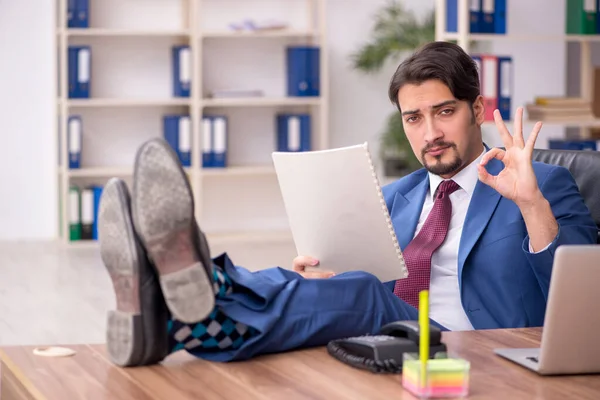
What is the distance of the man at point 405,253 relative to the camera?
1574 mm

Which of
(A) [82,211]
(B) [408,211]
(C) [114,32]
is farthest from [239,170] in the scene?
(B) [408,211]

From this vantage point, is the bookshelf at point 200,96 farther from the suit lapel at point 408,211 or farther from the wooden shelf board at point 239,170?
the suit lapel at point 408,211

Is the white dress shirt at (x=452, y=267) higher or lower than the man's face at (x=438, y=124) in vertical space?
lower

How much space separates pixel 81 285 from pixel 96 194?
1.37 metres

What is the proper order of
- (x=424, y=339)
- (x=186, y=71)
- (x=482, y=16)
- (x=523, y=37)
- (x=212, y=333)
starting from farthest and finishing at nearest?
(x=186, y=71) < (x=523, y=37) < (x=482, y=16) < (x=212, y=333) < (x=424, y=339)

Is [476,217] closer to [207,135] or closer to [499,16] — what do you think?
[499,16]

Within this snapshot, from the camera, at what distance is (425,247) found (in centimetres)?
234

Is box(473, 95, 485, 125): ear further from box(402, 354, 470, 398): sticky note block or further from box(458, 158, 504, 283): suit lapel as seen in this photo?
box(402, 354, 470, 398): sticky note block

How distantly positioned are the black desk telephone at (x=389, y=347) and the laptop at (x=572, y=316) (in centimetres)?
16

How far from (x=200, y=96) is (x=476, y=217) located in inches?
183

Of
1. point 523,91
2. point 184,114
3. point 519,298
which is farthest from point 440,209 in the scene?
point 184,114

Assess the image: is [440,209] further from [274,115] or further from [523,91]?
[274,115]

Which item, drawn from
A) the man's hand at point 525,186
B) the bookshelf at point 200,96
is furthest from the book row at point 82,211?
the man's hand at point 525,186

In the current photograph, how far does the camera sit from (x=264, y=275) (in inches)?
71.6
